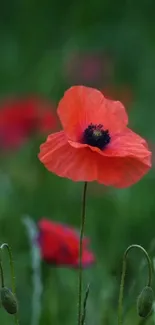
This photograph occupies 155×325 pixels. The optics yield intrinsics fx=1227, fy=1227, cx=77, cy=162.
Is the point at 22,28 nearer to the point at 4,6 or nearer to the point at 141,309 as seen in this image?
the point at 4,6

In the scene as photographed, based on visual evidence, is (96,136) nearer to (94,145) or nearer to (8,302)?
(94,145)

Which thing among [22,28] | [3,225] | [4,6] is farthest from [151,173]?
[4,6]

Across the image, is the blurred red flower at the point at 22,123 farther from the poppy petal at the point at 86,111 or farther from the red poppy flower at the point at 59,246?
the poppy petal at the point at 86,111

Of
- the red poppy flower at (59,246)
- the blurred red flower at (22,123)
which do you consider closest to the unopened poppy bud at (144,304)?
the red poppy flower at (59,246)

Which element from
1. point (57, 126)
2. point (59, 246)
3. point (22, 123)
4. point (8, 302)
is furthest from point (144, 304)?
point (57, 126)

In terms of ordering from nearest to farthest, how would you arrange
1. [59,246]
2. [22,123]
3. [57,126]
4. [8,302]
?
[8,302], [59,246], [22,123], [57,126]

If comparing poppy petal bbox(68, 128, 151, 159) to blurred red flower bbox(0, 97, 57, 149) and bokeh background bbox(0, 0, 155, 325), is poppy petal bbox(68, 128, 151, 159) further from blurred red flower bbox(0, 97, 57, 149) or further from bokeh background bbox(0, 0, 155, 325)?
blurred red flower bbox(0, 97, 57, 149)
